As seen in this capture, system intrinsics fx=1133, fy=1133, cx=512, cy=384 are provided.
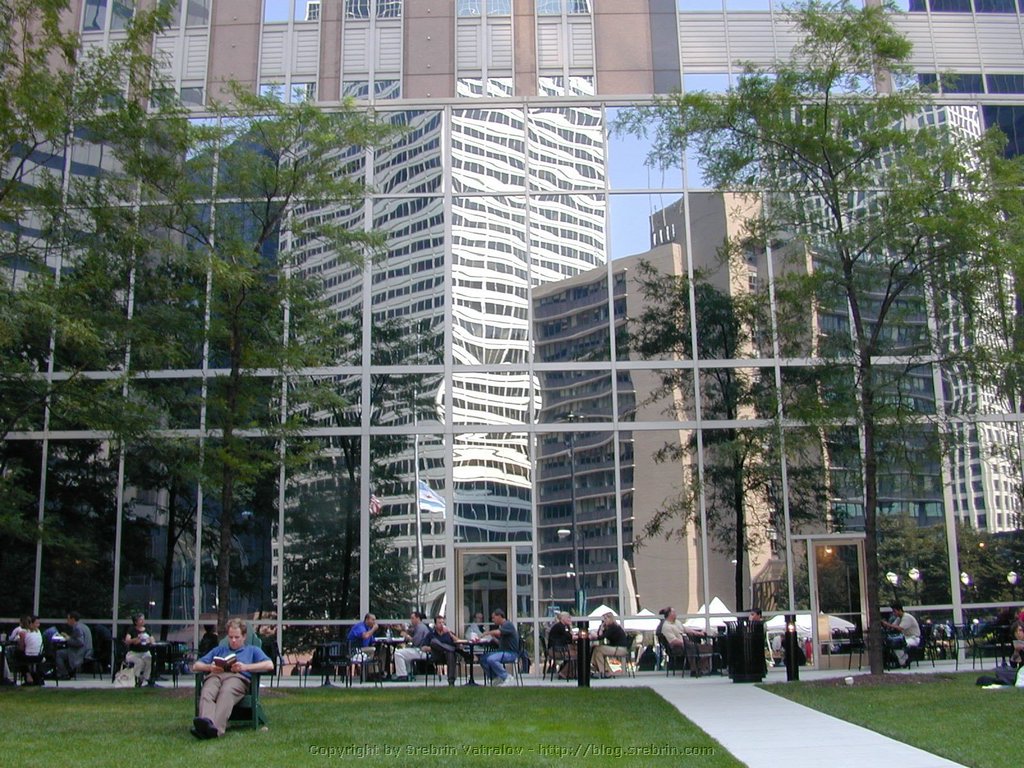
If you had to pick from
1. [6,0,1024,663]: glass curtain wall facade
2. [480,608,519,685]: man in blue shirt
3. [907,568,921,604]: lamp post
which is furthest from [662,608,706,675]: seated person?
[907,568,921,604]: lamp post

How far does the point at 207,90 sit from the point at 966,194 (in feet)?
49.4

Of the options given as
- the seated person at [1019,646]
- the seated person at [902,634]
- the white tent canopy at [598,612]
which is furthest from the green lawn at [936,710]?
the white tent canopy at [598,612]

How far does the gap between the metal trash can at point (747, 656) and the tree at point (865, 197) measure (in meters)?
1.69

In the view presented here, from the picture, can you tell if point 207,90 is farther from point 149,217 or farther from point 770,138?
point 770,138

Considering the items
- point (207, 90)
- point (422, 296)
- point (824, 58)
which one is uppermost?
point (207, 90)

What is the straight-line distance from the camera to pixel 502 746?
33.0ft

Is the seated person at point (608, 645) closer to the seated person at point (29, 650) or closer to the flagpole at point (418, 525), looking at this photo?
the flagpole at point (418, 525)

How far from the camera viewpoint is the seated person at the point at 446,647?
59.4 feet

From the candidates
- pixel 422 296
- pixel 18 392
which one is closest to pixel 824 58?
pixel 422 296

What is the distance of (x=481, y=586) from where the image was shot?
69.6 ft

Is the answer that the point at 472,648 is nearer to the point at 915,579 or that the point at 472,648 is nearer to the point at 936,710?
the point at 936,710

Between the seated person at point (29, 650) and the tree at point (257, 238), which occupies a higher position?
the tree at point (257, 238)

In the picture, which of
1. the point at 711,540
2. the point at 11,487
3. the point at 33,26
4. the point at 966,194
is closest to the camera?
the point at 966,194

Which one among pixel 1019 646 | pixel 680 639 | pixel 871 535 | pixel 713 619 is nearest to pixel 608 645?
pixel 680 639
